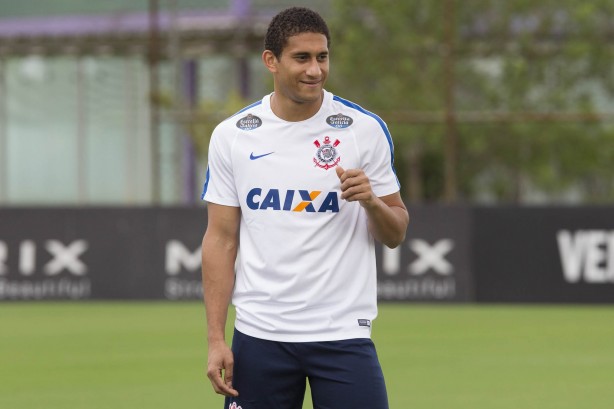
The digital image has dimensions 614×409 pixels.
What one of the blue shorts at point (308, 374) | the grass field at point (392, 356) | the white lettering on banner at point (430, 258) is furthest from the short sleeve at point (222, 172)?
the white lettering on banner at point (430, 258)

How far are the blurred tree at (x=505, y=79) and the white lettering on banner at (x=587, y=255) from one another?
18.0 ft

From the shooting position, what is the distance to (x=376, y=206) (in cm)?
453

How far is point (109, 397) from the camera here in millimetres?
10086

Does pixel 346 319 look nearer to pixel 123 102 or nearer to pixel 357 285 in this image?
pixel 357 285

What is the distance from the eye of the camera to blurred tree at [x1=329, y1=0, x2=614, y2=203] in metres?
24.2

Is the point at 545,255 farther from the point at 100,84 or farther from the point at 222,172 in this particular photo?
the point at 100,84

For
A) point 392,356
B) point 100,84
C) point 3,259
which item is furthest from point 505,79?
point 392,356

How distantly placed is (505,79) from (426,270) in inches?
330

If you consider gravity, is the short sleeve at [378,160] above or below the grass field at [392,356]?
above

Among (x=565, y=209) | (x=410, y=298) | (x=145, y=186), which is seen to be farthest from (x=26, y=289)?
(x=145, y=186)

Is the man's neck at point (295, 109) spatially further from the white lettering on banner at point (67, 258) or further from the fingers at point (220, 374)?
the white lettering on banner at point (67, 258)

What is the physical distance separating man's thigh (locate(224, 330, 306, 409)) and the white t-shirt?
0.13 ft

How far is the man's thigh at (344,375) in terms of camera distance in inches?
183

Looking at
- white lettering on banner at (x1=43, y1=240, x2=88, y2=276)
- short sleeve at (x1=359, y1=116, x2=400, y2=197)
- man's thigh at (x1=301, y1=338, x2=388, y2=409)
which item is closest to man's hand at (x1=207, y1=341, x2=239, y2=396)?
man's thigh at (x1=301, y1=338, x2=388, y2=409)
